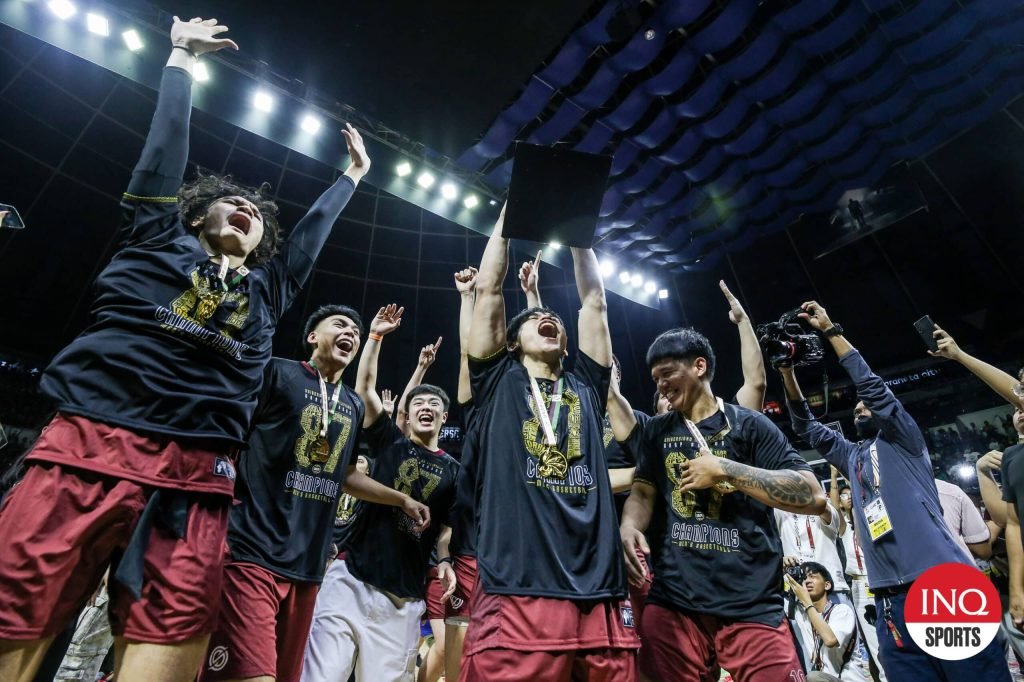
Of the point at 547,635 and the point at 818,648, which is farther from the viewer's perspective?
the point at 818,648

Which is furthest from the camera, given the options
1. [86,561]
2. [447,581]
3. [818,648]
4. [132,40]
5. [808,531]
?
[808,531]

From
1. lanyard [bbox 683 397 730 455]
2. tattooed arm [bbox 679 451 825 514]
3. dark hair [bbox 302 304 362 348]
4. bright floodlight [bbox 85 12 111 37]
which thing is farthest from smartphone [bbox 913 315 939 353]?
bright floodlight [bbox 85 12 111 37]

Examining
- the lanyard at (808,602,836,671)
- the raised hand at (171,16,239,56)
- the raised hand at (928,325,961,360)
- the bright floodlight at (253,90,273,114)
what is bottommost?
the lanyard at (808,602,836,671)

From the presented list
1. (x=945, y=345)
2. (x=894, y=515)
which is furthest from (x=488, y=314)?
(x=945, y=345)

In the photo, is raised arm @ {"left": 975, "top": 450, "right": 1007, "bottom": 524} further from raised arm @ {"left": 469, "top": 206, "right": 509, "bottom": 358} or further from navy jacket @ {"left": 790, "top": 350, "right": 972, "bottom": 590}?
raised arm @ {"left": 469, "top": 206, "right": 509, "bottom": 358}

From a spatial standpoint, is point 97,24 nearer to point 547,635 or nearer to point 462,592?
point 462,592

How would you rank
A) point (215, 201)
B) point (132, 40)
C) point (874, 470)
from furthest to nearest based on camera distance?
point (132, 40) < point (874, 470) < point (215, 201)

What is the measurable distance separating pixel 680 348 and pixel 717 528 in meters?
0.82

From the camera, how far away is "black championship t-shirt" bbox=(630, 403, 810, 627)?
1.95m

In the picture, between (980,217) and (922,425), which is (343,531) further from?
(922,425)

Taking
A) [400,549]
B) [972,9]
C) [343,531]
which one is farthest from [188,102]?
[972,9]

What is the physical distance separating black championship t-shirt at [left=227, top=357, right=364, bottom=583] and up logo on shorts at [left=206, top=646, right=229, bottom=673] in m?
0.28

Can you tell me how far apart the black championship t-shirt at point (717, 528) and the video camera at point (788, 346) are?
76cm

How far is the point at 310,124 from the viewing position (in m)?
6.49
